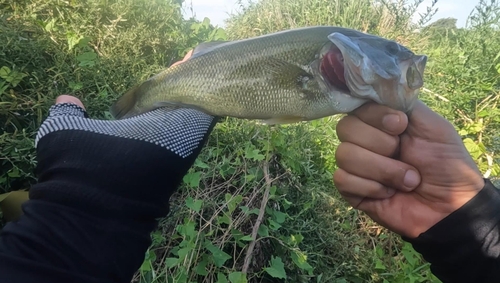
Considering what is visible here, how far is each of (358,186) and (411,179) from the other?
7.5 inches

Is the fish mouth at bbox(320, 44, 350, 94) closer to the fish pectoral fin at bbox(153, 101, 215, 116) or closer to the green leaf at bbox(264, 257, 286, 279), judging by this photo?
the fish pectoral fin at bbox(153, 101, 215, 116)

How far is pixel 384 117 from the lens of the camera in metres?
1.36

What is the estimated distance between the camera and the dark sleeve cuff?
4.69 ft

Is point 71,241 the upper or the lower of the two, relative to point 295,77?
lower

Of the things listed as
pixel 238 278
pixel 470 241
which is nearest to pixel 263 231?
pixel 238 278

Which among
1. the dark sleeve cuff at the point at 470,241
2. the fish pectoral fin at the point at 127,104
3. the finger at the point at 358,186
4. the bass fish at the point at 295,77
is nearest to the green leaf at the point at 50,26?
the fish pectoral fin at the point at 127,104

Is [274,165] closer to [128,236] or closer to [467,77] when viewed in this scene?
[128,236]

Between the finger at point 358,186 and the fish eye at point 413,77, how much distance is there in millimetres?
393

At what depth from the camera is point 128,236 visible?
1.13m

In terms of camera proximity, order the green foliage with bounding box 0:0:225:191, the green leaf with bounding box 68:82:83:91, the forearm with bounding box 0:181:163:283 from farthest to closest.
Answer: the green leaf with bounding box 68:82:83:91, the green foliage with bounding box 0:0:225:191, the forearm with bounding box 0:181:163:283

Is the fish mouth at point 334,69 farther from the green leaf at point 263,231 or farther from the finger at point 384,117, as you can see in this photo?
the green leaf at point 263,231

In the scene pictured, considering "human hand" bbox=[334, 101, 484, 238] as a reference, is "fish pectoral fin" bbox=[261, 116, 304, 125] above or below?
above

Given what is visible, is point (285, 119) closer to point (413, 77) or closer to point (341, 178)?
point (341, 178)

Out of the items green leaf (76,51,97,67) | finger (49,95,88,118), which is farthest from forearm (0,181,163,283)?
green leaf (76,51,97,67)
